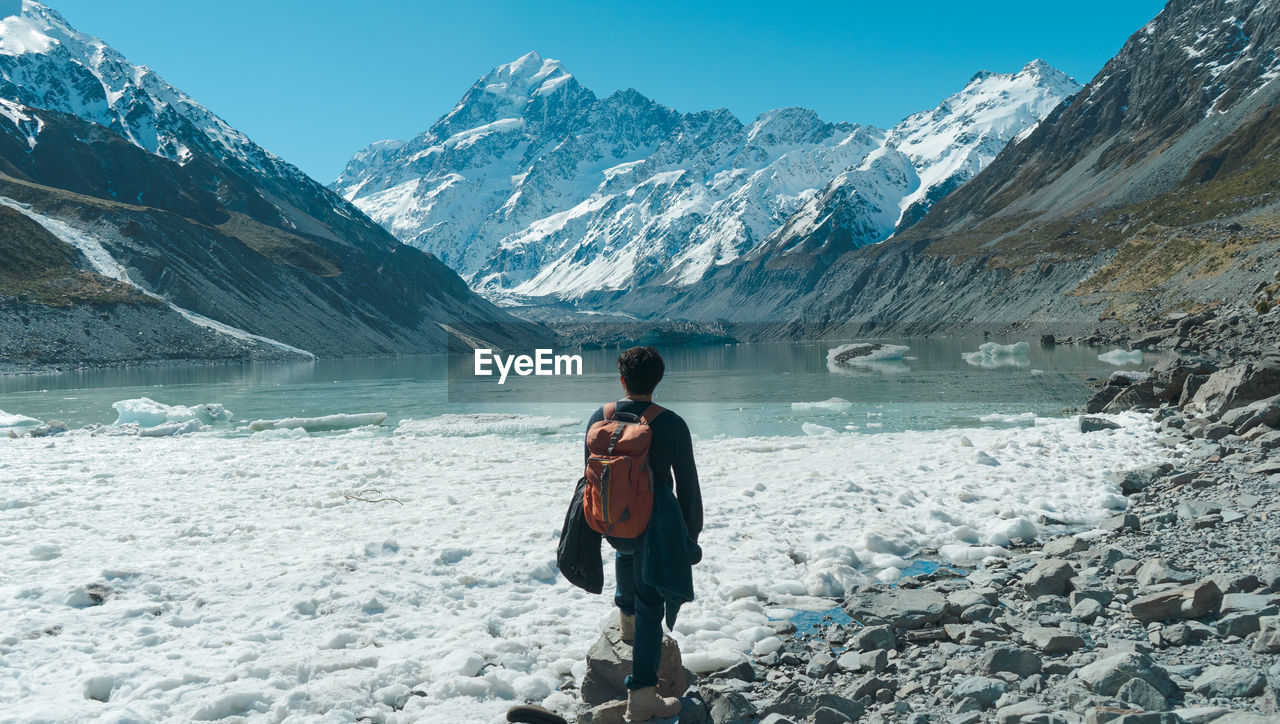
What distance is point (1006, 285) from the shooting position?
154 m

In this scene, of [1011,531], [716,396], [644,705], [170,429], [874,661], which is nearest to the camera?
[644,705]

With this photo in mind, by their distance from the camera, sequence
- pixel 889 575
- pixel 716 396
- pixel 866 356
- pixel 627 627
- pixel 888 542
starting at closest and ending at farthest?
pixel 627 627
pixel 889 575
pixel 888 542
pixel 716 396
pixel 866 356

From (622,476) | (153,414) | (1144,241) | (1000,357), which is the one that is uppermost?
(1144,241)

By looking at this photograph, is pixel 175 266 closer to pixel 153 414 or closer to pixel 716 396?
pixel 153 414

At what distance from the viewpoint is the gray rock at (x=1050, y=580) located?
8.05m

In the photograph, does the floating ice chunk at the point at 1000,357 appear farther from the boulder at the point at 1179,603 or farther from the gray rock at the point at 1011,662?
the gray rock at the point at 1011,662

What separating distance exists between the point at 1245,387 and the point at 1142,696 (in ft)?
56.7

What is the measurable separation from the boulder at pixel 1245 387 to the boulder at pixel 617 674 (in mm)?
17570

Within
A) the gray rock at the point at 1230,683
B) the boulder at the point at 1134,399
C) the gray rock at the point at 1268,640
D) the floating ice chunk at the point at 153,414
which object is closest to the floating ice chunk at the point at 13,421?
the floating ice chunk at the point at 153,414

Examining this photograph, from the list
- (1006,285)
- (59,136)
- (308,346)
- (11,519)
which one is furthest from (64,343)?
(1006,285)

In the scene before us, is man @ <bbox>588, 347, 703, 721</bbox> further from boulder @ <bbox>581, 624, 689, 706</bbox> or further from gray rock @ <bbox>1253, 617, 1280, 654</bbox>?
gray rock @ <bbox>1253, 617, 1280, 654</bbox>

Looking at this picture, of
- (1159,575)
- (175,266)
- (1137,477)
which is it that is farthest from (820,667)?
(175,266)

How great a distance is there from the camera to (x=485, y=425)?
98.1 feet

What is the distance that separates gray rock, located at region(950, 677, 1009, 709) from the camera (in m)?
5.78
